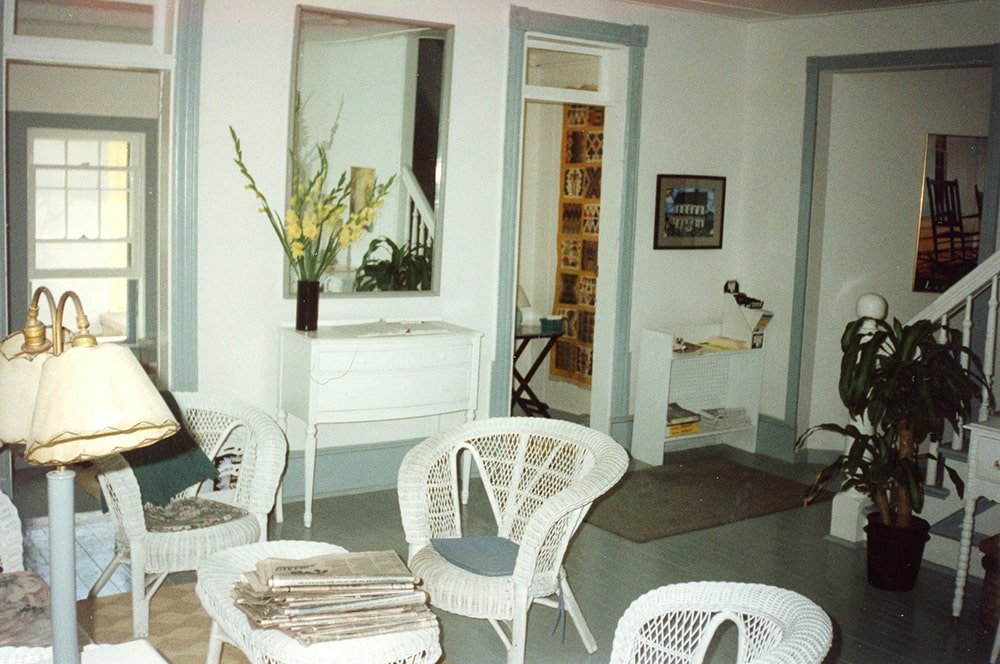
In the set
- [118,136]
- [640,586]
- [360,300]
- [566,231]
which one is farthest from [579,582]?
[118,136]

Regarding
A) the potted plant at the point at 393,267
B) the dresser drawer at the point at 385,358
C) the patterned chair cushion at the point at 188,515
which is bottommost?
the patterned chair cushion at the point at 188,515

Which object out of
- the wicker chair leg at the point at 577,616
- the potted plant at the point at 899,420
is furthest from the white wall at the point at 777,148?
the wicker chair leg at the point at 577,616

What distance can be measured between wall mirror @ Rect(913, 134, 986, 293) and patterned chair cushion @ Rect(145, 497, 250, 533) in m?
4.89

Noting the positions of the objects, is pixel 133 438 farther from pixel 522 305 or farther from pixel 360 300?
pixel 522 305

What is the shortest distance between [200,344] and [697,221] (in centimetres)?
335

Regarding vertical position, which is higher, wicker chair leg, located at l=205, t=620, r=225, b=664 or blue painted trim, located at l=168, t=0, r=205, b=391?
blue painted trim, located at l=168, t=0, r=205, b=391

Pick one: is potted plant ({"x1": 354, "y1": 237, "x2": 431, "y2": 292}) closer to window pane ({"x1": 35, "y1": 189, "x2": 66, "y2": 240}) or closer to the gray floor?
the gray floor

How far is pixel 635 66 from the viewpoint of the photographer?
626 cm

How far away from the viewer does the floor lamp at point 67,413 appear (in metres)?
1.73

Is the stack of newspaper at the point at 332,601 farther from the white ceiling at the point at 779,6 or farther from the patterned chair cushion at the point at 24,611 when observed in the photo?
the white ceiling at the point at 779,6

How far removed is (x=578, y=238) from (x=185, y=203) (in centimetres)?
338

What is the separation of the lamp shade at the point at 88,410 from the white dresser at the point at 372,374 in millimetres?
3027

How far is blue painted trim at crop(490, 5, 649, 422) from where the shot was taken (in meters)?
5.75

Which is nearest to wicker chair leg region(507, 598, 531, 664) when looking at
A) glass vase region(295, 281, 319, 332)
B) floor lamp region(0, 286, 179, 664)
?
floor lamp region(0, 286, 179, 664)
